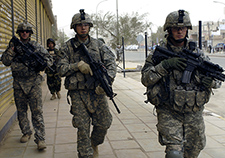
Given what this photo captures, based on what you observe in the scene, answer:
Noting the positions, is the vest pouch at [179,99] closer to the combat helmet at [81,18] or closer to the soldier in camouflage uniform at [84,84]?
the soldier in camouflage uniform at [84,84]

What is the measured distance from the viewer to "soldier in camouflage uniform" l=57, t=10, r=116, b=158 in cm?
376

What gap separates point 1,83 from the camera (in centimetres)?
616

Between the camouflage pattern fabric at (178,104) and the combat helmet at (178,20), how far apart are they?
448 mm

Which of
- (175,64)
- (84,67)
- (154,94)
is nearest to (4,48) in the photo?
(84,67)

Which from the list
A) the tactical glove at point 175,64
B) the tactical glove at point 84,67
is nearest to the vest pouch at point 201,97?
the tactical glove at point 175,64

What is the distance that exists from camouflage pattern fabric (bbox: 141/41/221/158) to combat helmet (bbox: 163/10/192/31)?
0.45m

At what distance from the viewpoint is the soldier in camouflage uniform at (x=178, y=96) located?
10.7 feet

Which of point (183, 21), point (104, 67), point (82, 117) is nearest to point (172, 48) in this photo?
point (183, 21)

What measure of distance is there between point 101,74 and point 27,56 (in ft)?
4.66

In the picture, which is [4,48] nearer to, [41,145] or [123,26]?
[41,145]

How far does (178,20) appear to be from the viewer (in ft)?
11.1

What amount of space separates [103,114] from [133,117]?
2966 mm

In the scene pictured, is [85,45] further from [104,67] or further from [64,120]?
[64,120]

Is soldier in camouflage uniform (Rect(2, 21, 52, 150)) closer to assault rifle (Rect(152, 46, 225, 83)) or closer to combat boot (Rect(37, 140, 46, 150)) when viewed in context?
combat boot (Rect(37, 140, 46, 150))
